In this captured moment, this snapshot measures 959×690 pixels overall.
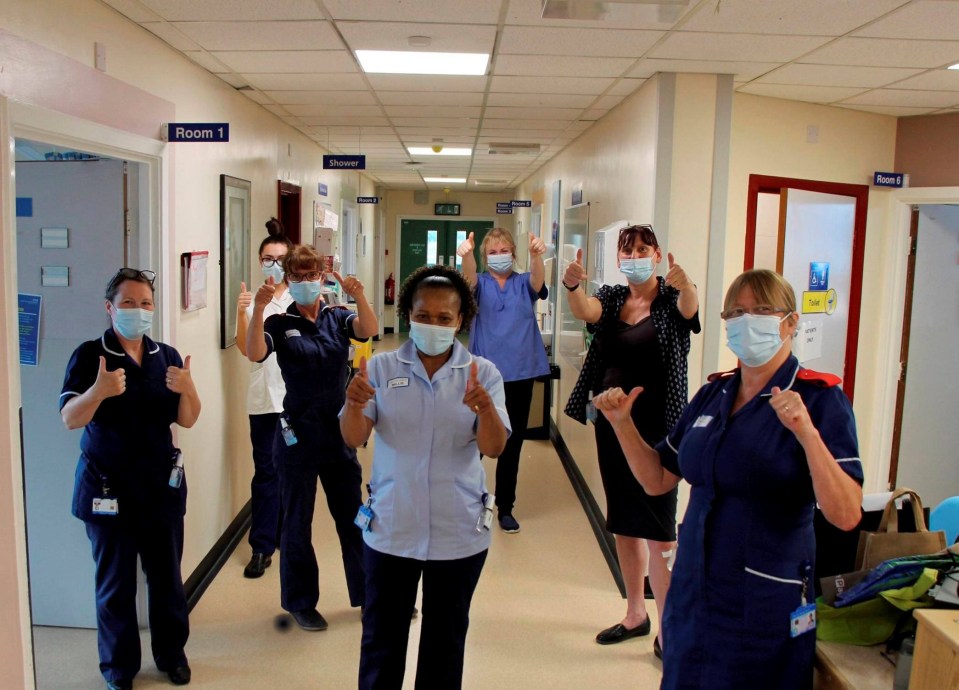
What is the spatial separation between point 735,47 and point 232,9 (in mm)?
2074

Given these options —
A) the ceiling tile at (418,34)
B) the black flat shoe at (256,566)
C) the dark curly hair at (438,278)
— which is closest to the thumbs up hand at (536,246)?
the ceiling tile at (418,34)

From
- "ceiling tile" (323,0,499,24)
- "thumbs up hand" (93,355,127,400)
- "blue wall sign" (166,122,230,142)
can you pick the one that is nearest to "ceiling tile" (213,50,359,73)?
"blue wall sign" (166,122,230,142)

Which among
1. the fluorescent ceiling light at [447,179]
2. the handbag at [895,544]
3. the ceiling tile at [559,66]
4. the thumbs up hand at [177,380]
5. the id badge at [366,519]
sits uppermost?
the fluorescent ceiling light at [447,179]

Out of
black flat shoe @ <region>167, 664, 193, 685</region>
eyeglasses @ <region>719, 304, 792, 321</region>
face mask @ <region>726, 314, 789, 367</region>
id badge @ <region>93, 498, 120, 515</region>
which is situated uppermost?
eyeglasses @ <region>719, 304, 792, 321</region>

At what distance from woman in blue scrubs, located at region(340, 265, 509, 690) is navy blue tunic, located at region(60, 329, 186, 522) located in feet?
2.91

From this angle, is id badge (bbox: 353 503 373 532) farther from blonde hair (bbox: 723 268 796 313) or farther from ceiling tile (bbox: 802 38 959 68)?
ceiling tile (bbox: 802 38 959 68)

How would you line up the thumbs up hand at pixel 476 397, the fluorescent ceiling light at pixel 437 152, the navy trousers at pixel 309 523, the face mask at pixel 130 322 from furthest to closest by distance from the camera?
the fluorescent ceiling light at pixel 437 152, the navy trousers at pixel 309 523, the face mask at pixel 130 322, the thumbs up hand at pixel 476 397

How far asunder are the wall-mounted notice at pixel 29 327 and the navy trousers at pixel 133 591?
764mm

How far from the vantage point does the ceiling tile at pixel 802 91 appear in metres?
4.33

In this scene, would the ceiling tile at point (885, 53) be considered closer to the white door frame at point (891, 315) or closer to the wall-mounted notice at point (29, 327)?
the white door frame at point (891, 315)

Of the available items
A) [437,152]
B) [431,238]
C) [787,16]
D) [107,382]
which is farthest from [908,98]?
[431,238]

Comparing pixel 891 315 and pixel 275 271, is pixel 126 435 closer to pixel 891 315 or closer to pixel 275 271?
pixel 275 271

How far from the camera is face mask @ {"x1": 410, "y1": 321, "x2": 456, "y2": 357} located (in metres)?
2.42

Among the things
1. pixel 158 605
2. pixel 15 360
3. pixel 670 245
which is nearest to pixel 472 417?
pixel 15 360
